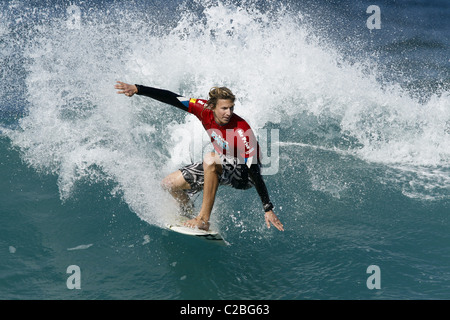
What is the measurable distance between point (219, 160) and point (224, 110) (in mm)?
607

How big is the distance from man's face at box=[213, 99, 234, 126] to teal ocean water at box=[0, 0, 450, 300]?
4.92 ft

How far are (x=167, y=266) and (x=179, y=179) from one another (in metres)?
1.04

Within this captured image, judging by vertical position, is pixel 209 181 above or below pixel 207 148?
below

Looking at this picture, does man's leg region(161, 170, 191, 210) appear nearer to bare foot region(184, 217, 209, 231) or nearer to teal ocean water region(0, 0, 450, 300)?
teal ocean water region(0, 0, 450, 300)

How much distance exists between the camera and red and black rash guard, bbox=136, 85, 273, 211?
5.18m

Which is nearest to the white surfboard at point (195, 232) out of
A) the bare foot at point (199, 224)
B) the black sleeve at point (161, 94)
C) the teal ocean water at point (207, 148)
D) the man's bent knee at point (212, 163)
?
the bare foot at point (199, 224)

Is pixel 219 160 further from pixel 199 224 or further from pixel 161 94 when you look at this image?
pixel 161 94

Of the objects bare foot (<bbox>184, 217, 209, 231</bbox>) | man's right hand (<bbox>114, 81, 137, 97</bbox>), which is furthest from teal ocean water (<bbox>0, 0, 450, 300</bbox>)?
man's right hand (<bbox>114, 81, 137, 97</bbox>)

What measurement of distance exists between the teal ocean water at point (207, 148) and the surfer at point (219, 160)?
0.55m

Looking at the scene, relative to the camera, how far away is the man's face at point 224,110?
516cm

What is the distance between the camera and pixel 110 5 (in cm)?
1478

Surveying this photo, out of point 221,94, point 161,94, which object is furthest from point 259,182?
point 161,94

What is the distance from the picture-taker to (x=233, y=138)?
17.3 feet
